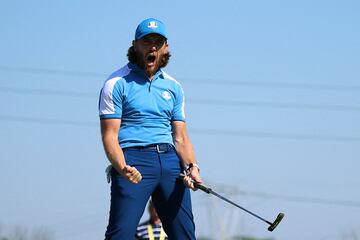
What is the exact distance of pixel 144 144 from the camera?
9195 millimetres

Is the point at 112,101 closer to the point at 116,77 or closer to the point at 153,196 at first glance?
the point at 116,77

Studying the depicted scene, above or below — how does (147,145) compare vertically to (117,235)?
above

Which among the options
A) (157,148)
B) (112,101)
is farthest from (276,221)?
Result: (112,101)

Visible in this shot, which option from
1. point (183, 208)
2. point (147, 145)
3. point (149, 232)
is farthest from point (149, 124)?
point (149, 232)

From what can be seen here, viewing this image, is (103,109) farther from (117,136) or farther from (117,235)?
(117,235)

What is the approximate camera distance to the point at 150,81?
933cm

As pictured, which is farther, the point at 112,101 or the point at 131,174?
the point at 112,101

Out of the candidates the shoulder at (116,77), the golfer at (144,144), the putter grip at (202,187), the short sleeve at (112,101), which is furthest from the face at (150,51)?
the putter grip at (202,187)

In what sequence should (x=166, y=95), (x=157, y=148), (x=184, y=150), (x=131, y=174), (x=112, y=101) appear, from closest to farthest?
(x=131, y=174) < (x=112, y=101) < (x=157, y=148) < (x=166, y=95) < (x=184, y=150)

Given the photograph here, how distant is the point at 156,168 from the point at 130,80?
740 mm

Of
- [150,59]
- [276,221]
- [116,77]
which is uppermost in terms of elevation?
[150,59]

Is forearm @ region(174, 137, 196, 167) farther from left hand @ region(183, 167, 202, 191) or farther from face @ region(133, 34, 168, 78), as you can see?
face @ region(133, 34, 168, 78)

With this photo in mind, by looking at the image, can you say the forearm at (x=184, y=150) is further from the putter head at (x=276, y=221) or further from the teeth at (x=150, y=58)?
the putter head at (x=276, y=221)

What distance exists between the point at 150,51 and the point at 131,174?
40.8 inches
